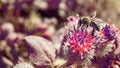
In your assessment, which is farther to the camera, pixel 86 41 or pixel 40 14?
pixel 40 14

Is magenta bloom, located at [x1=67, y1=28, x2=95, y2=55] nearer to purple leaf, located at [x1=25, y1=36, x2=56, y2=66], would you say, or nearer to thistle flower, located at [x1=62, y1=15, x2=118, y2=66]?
thistle flower, located at [x1=62, y1=15, x2=118, y2=66]

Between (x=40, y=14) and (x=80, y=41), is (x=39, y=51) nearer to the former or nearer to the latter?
(x=80, y=41)

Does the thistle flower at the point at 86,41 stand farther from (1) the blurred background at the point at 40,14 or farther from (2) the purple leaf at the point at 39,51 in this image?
(1) the blurred background at the point at 40,14

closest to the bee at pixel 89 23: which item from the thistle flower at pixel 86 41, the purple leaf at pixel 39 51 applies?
the thistle flower at pixel 86 41

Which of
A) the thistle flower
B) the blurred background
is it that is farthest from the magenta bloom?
the blurred background

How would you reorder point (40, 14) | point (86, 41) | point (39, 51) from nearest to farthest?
point (86, 41) → point (39, 51) → point (40, 14)

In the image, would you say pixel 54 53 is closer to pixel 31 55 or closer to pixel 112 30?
pixel 31 55

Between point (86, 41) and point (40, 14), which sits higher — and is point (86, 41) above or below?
below

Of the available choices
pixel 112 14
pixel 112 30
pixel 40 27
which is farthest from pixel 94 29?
pixel 112 14

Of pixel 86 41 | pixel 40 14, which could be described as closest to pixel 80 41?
pixel 86 41
